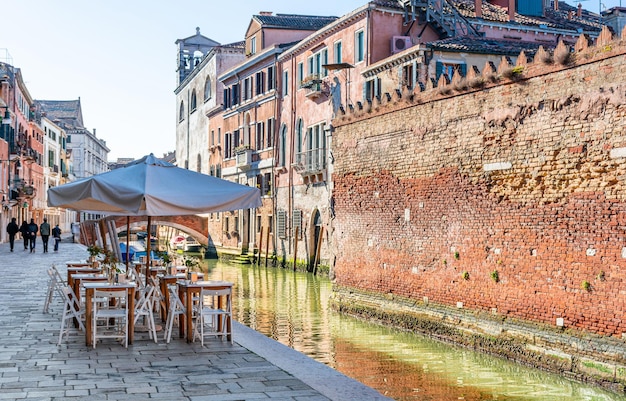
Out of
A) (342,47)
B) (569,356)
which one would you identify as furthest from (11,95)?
(569,356)

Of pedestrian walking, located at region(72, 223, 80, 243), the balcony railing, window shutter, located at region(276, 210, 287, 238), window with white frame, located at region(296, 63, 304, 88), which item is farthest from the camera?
pedestrian walking, located at region(72, 223, 80, 243)

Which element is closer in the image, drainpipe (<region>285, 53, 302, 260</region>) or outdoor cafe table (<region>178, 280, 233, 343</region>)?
outdoor cafe table (<region>178, 280, 233, 343</region>)

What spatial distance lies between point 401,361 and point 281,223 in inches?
865

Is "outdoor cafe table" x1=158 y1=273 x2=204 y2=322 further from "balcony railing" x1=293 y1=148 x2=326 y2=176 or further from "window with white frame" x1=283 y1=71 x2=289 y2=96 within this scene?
"window with white frame" x1=283 y1=71 x2=289 y2=96

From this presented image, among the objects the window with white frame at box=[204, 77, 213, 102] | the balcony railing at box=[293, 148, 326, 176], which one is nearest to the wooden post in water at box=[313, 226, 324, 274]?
the balcony railing at box=[293, 148, 326, 176]

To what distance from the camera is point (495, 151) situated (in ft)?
42.0

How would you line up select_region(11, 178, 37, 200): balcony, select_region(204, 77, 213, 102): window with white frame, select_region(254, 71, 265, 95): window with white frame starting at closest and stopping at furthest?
select_region(254, 71, 265, 95): window with white frame, select_region(11, 178, 37, 200): balcony, select_region(204, 77, 213, 102): window with white frame

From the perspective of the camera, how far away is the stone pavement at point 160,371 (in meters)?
6.75

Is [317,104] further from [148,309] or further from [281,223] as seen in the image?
[148,309]

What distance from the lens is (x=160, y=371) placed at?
25.4 feet

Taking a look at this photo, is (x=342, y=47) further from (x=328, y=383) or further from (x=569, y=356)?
(x=328, y=383)

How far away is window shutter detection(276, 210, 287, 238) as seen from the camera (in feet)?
112

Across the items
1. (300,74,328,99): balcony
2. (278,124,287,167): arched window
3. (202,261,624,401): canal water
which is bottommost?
(202,261,624,401): canal water

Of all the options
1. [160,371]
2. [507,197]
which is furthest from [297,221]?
[160,371]
